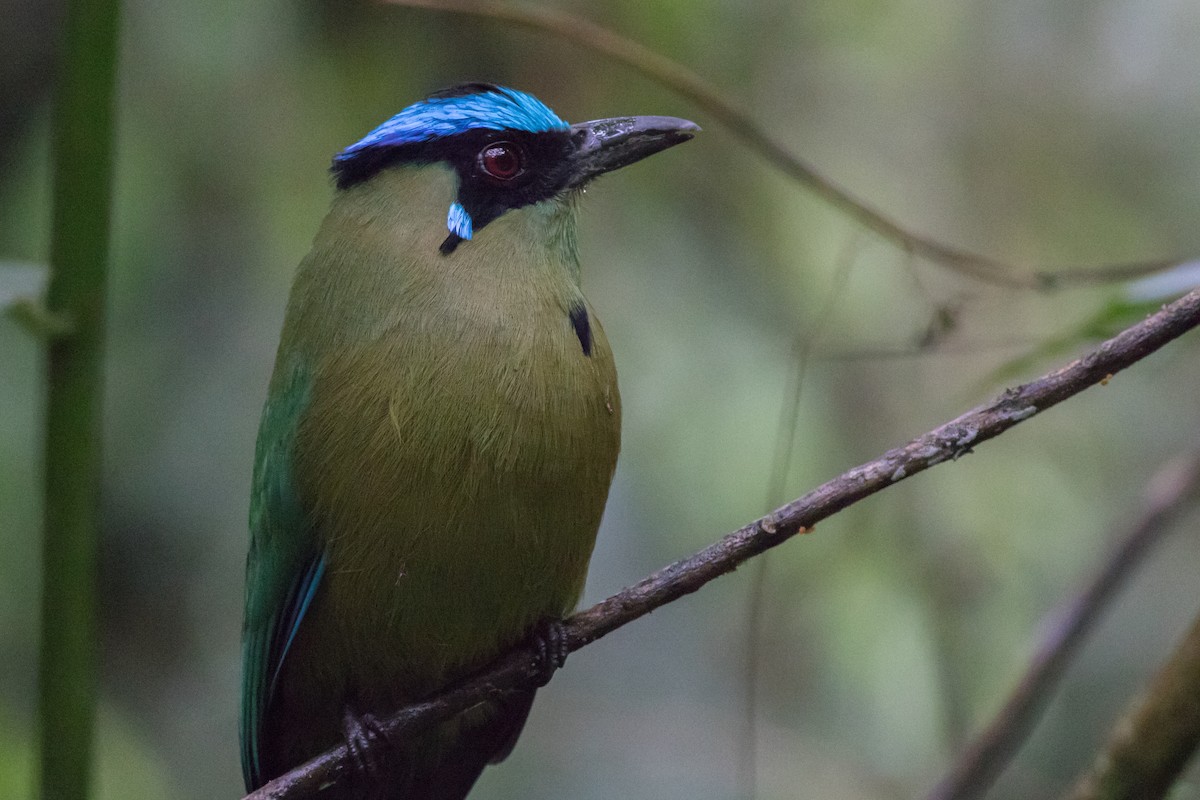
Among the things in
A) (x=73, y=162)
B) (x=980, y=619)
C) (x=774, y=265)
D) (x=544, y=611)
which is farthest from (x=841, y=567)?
(x=73, y=162)

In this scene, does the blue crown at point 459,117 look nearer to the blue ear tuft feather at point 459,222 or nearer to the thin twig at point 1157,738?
the blue ear tuft feather at point 459,222

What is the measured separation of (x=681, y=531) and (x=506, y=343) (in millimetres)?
1652

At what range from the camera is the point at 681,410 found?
4320 millimetres

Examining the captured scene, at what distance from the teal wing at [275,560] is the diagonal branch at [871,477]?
17.2 inches

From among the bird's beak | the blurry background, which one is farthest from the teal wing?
the blurry background

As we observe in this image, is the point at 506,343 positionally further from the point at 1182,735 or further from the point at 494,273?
the point at 1182,735

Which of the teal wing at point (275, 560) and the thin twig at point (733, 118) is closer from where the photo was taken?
the teal wing at point (275, 560)

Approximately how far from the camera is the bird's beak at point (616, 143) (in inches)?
120

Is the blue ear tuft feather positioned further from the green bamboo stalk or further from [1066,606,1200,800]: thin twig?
[1066,606,1200,800]: thin twig

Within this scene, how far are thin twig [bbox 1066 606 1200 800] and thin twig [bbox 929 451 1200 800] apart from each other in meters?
0.55

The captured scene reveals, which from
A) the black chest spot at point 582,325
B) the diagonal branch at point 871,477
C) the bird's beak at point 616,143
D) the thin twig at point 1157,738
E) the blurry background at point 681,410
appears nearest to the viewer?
the diagonal branch at point 871,477

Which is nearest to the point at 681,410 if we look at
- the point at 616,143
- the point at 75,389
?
the point at 616,143

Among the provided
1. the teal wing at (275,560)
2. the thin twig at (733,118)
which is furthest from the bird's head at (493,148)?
the teal wing at (275,560)

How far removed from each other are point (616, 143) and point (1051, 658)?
1.45 metres
